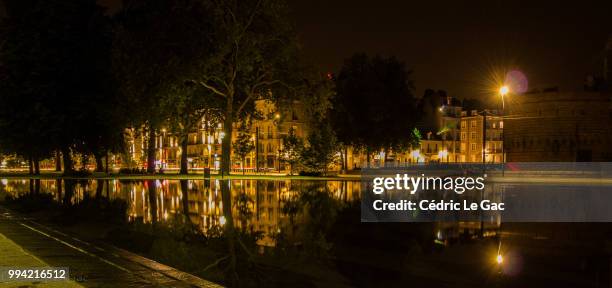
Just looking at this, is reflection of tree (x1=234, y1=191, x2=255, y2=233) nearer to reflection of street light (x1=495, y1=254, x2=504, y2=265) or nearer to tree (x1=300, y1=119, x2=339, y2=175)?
reflection of street light (x1=495, y1=254, x2=504, y2=265)

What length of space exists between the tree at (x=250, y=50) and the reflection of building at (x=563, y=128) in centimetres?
5562

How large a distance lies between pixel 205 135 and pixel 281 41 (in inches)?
3249

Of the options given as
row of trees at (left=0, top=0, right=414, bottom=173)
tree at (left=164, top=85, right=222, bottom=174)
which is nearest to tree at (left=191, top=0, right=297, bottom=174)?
row of trees at (left=0, top=0, right=414, bottom=173)

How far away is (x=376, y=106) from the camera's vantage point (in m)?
69.2

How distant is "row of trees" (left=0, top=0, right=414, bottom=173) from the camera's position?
152ft

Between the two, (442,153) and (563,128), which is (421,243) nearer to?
(563,128)

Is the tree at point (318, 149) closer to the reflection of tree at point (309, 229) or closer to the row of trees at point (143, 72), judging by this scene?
the row of trees at point (143, 72)

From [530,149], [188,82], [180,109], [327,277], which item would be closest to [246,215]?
[327,277]

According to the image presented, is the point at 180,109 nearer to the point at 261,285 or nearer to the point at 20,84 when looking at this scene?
the point at 20,84

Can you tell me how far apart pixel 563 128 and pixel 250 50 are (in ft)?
206

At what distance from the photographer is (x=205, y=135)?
12862cm

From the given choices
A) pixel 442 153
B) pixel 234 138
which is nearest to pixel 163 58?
pixel 234 138

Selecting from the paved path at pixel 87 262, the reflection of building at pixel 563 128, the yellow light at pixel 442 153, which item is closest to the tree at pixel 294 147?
the reflection of building at pixel 563 128

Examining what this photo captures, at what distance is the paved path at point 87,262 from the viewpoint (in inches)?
331
